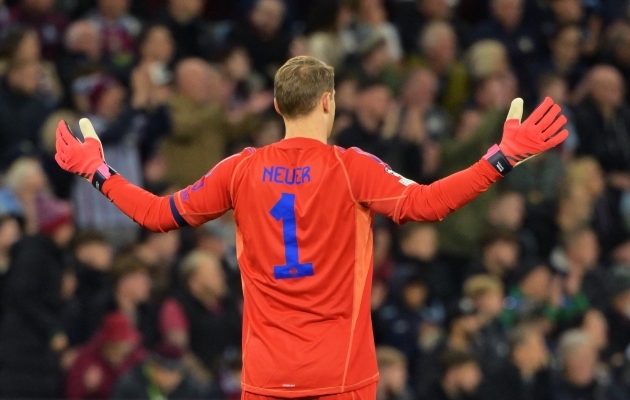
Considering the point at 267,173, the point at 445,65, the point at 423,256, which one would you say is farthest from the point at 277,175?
the point at 445,65

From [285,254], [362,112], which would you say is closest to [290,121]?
[285,254]

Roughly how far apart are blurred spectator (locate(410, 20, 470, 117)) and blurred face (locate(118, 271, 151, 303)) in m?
3.70

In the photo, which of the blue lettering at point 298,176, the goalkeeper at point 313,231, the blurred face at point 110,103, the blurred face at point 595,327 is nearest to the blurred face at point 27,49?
the blurred face at point 110,103

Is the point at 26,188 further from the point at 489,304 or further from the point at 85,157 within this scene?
the point at 85,157

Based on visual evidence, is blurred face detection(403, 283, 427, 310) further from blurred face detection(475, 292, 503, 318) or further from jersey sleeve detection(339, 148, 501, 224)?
jersey sleeve detection(339, 148, 501, 224)

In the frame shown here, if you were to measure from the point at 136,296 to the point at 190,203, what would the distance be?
13.3 ft

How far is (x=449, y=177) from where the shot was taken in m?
4.16

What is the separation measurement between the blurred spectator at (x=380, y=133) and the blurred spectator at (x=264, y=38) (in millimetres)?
881

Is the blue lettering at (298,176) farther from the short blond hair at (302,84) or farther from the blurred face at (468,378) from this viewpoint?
the blurred face at (468,378)

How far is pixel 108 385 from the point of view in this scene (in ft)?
26.1

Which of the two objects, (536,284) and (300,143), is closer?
(300,143)

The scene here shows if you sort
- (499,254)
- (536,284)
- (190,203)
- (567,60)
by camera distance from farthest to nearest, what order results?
(567,60) < (499,254) < (536,284) < (190,203)

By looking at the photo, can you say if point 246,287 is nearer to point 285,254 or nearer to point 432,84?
point 285,254

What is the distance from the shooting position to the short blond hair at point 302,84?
4.28 meters
